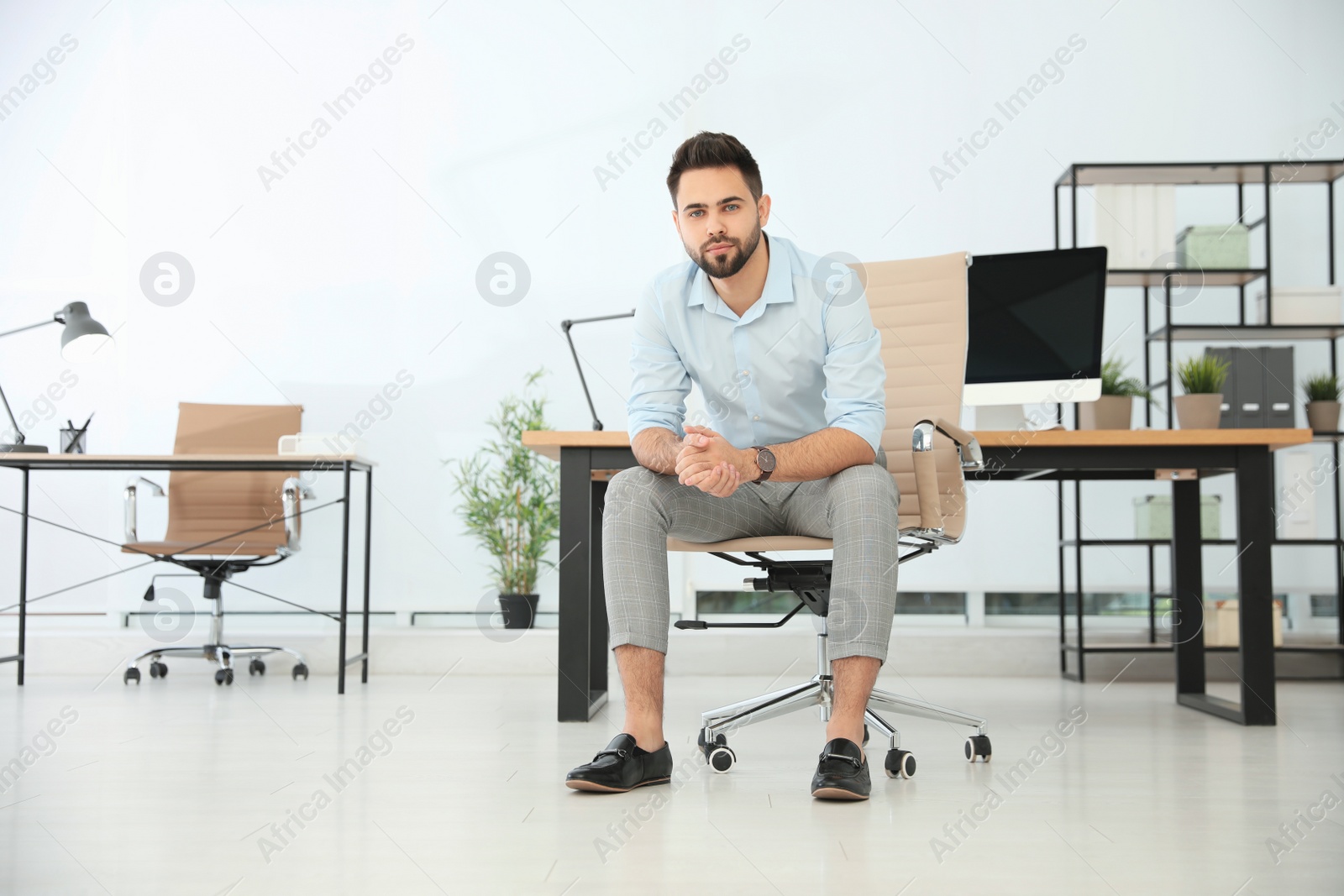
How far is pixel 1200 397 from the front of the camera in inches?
110

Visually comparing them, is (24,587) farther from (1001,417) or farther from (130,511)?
(1001,417)

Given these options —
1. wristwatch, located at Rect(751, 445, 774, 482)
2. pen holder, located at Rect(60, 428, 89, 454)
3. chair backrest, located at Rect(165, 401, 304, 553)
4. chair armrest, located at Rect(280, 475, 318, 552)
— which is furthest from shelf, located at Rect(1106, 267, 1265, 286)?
pen holder, located at Rect(60, 428, 89, 454)

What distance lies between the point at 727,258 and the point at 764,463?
15.2 inches

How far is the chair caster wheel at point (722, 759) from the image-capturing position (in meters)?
1.78

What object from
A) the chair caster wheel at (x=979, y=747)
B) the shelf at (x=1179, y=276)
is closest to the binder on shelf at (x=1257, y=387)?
the shelf at (x=1179, y=276)

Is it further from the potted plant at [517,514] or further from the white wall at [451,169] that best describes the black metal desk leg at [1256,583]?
the potted plant at [517,514]

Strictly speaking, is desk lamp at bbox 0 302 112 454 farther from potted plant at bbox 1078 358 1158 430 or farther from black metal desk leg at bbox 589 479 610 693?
potted plant at bbox 1078 358 1158 430

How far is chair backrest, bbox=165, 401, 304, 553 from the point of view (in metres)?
3.72

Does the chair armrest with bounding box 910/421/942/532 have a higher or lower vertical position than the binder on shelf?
lower

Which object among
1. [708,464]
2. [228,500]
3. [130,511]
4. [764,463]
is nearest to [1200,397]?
[764,463]

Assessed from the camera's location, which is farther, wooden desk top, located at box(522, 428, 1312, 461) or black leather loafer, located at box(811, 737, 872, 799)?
wooden desk top, located at box(522, 428, 1312, 461)

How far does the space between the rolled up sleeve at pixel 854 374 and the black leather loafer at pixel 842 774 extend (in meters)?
0.52

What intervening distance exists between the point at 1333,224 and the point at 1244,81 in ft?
2.20

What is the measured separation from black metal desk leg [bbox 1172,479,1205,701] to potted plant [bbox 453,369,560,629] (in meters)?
2.09
